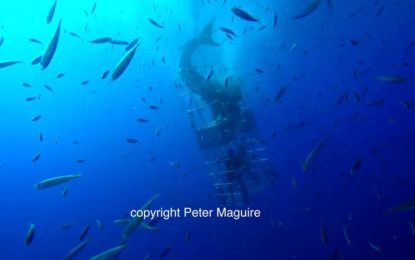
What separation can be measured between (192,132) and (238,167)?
1815 millimetres

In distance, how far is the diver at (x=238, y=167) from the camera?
738cm

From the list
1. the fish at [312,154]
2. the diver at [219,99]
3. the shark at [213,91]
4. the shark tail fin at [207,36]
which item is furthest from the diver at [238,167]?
the fish at [312,154]

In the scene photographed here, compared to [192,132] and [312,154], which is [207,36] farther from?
[312,154]

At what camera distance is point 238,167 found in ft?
24.3

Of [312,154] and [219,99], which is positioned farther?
[219,99]

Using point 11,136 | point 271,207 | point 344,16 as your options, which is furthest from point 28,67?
point 344,16

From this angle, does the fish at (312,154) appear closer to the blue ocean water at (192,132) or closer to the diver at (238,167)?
the blue ocean water at (192,132)

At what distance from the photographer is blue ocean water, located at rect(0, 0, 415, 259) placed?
1460 centimetres

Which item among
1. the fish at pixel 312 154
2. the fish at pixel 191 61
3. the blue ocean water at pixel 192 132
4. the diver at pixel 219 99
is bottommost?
the fish at pixel 312 154

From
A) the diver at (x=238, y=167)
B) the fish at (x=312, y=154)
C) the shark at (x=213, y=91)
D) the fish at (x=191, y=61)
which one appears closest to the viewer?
the fish at (x=312, y=154)

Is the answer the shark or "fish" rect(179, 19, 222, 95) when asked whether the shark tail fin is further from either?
the shark

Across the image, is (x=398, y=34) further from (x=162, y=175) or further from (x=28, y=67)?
(x=28, y=67)

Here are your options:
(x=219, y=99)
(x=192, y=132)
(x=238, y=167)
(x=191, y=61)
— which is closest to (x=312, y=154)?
(x=219, y=99)

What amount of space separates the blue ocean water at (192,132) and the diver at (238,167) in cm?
63
